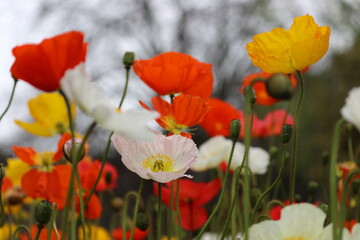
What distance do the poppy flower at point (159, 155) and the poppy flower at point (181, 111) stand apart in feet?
0.27

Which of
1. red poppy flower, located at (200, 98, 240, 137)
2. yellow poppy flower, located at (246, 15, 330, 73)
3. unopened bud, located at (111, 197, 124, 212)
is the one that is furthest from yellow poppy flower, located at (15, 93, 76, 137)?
yellow poppy flower, located at (246, 15, 330, 73)

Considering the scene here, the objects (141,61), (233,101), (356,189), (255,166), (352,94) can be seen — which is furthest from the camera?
(233,101)

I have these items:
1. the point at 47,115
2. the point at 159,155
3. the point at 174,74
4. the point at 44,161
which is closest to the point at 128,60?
the point at 174,74

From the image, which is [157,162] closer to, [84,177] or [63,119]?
[84,177]

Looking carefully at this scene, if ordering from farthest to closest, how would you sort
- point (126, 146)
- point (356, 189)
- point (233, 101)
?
point (233, 101), point (356, 189), point (126, 146)

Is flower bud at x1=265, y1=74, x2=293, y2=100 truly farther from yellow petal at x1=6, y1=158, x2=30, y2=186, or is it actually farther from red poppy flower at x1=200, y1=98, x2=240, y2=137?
yellow petal at x1=6, y1=158, x2=30, y2=186

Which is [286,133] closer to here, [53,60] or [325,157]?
[53,60]

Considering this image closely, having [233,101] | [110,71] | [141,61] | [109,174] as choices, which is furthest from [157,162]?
[233,101]

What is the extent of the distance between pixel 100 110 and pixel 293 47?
31 centimetres

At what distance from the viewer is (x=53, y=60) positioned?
0.56 metres

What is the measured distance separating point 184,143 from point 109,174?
1.56ft

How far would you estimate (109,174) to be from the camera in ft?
3.71

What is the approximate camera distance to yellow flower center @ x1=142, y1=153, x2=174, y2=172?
701mm

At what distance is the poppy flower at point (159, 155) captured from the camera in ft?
2.13
